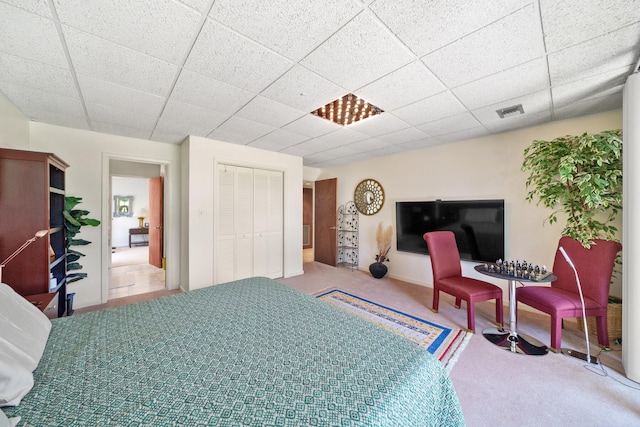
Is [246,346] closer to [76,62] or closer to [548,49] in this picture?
[76,62]

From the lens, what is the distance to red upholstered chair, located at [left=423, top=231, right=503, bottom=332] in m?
2.50

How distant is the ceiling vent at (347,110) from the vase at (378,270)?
105 inches

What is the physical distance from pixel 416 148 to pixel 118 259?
746 centimetres

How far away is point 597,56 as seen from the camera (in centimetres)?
165

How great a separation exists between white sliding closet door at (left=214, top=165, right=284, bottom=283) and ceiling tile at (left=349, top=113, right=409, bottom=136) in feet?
6.17

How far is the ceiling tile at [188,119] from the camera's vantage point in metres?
2.47

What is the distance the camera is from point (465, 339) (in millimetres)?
2346

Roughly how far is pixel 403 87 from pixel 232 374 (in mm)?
2317

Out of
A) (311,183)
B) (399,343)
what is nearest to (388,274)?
(311,183)

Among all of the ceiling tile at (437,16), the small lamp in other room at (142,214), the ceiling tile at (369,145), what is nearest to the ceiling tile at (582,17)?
the ceiling tile at (437,16)

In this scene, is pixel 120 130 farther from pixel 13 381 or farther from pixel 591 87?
pixel 591 87

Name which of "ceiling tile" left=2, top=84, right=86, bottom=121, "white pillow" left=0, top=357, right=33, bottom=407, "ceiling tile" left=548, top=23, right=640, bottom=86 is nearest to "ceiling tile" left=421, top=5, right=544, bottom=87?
"ceiling tile" left=548, top=23, right=640, bottom=86

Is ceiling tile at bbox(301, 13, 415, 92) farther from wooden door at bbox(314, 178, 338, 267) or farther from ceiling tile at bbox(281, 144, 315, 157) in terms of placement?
wooden door at bbox(314, 178, 338, 267)

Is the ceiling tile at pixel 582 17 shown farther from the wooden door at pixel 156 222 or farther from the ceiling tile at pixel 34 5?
the wooden door at pixel 156 222
